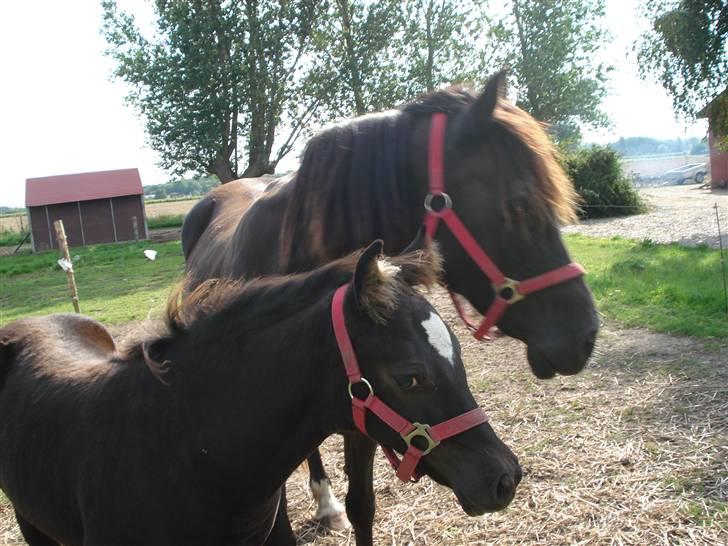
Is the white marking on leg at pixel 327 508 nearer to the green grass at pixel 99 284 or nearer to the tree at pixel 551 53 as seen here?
the green grass at pixel 99 284

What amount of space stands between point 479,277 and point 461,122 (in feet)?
1.92

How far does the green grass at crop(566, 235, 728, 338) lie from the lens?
6.35 meters

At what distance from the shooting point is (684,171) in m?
45.3

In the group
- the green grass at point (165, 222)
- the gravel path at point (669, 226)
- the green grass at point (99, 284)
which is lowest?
the gravel path at point (669, 226)

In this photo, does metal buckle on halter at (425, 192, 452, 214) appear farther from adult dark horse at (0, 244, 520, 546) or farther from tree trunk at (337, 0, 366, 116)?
tree trunk at (337, 0, 366, 116)

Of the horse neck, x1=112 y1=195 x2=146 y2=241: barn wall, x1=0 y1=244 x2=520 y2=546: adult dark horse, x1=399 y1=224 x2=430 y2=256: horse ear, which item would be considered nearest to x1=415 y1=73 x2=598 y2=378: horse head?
x1=399 y1=224 x2=430 y2=256: horse ear

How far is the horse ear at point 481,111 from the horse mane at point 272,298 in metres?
0.52

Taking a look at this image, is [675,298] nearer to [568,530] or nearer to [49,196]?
[568,530]

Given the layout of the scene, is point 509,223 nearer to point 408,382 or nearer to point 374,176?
point 374,176

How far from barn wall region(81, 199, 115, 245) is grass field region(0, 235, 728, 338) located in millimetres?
9343

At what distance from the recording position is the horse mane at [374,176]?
2260 millimetres

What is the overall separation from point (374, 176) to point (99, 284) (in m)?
14.1

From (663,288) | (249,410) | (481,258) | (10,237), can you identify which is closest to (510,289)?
(481,258)

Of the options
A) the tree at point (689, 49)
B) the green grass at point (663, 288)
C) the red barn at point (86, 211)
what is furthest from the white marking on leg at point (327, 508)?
the red barn at point (86, 211)
